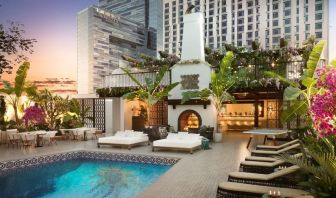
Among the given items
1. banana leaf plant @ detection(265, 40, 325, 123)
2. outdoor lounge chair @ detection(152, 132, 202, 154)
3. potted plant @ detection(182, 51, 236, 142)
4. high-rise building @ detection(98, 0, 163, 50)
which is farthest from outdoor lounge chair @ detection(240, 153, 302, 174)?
high-rise building @ detection(98, 0, 163, 50)

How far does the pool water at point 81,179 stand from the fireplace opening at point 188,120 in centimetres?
617

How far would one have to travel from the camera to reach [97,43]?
259 ft

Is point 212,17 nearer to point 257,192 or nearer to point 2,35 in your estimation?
point 2,35

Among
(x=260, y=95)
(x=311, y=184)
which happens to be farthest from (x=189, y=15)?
(x=311, y=184)

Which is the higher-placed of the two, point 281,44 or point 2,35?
point 281,44

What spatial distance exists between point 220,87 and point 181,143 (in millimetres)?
4271

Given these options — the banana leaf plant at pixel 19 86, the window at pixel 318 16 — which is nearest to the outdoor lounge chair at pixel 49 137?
the banana leaf plant at pixel 19 86

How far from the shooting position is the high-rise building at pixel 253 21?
60.7 metres

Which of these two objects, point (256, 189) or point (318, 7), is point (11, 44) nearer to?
point (256, 189)

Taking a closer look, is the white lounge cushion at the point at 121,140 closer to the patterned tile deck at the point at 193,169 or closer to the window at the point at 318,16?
the patterned tile deck at the point at 193,169

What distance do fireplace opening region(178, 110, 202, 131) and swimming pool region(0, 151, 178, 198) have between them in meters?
5.87

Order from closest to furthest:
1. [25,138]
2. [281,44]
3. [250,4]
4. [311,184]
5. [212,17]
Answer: [311,184] < [25,138] < [281,44] < [250,4] < [212,17]

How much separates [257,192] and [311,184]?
86cm

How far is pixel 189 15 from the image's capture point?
1647 cm
